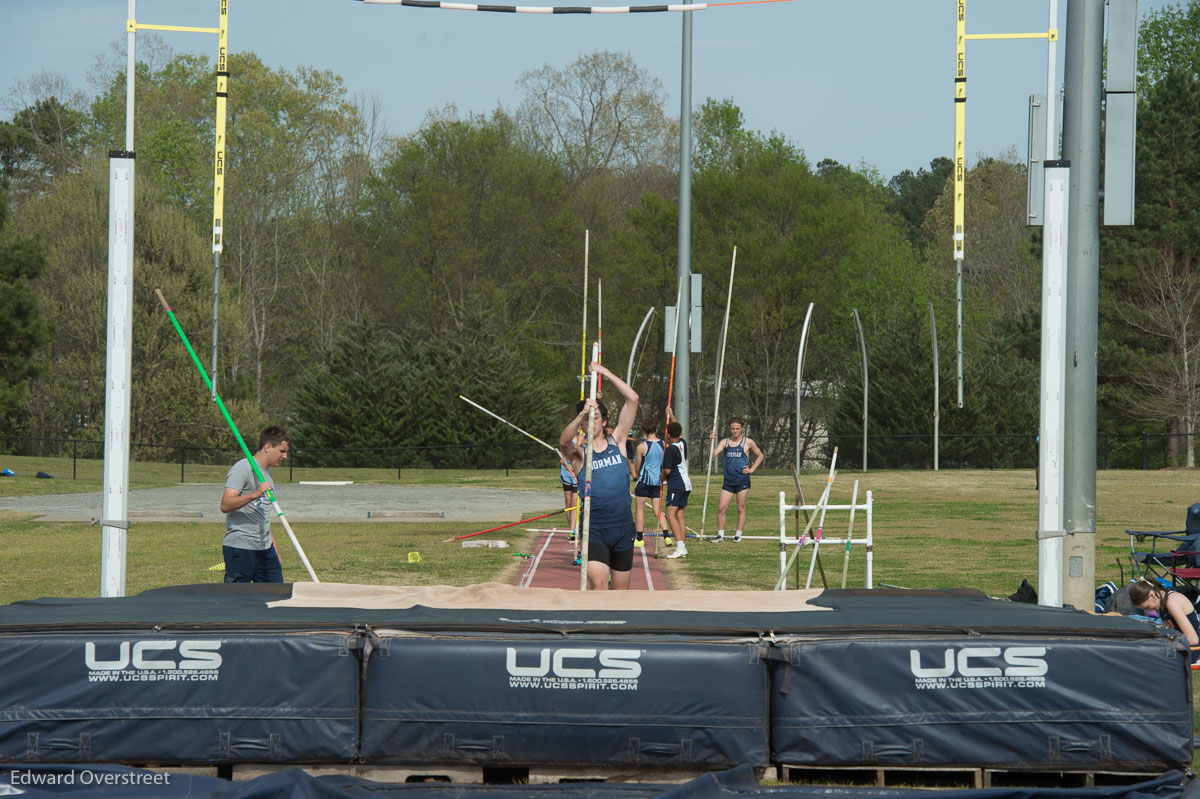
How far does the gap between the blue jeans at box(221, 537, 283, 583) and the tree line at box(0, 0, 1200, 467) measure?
33.1 metres

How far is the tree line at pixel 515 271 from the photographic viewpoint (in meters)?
43.3

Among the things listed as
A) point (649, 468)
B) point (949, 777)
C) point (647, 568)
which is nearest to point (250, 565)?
point (949, 777)

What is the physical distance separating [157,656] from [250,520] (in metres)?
3.57

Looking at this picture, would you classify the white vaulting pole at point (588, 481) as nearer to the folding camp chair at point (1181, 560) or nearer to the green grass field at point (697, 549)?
the green grass field at point (697, 549)

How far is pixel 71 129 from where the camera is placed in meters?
52.7

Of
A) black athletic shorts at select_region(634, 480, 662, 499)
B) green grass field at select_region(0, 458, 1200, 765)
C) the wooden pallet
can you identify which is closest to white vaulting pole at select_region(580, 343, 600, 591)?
the wooden pallet

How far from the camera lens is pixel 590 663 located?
6008mm

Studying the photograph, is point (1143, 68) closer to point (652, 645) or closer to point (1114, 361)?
point (1114, 361)

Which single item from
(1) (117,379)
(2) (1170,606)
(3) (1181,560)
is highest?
(1) (117,379)

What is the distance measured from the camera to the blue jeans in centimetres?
953

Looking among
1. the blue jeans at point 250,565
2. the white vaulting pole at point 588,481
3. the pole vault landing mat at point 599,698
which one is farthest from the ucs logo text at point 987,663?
the blue jeans at point 250,565

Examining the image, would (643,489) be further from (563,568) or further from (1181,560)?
(1181,560)

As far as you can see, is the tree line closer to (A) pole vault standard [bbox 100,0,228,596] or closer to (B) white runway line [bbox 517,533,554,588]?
(B) white runway line [bbox 517,533,554,588]

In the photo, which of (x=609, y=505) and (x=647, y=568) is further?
(x=647, y=568)
